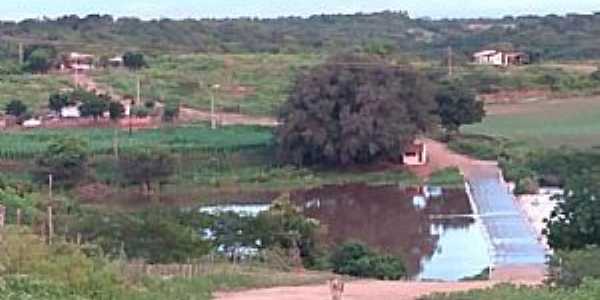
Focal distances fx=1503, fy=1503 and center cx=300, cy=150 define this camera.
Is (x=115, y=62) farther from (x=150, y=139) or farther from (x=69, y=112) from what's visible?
(x=150, y=139)

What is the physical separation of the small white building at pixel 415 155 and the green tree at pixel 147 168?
7.60 metres

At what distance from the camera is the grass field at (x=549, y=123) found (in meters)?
51.0

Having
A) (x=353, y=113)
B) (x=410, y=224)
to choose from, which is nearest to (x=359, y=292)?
(x=410, y=224)

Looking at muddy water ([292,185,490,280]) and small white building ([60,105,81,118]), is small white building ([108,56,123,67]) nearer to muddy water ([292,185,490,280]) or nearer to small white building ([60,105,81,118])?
small white building ([60,105,81,118])

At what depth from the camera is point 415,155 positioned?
4556cm

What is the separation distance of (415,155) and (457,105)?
4.05 metres

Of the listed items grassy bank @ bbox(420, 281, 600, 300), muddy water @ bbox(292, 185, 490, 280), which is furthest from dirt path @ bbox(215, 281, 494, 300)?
muddy water @ bbox(292, 185, 490, 280)

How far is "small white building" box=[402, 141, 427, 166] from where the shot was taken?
45.2 meters

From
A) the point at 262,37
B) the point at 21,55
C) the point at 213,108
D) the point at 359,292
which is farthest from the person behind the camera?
the point at 262,37

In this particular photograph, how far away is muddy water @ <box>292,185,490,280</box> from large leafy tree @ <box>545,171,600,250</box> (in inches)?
74.5

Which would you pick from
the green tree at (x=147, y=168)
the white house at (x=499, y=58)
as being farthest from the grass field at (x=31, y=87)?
the white house at (x=499, y=58)

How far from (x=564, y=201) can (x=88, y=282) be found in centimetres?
1296

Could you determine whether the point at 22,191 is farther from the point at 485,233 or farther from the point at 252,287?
the point at 252,287

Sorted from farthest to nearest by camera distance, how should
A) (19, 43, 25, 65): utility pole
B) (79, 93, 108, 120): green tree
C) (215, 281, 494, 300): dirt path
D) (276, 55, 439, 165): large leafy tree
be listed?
(19, 43, 25, 65): utility pole < (79, 93, 108, 120): green tree < (276, 55, 439, 165): large leafy tree < (215, 281, 494, 300): dirt path
